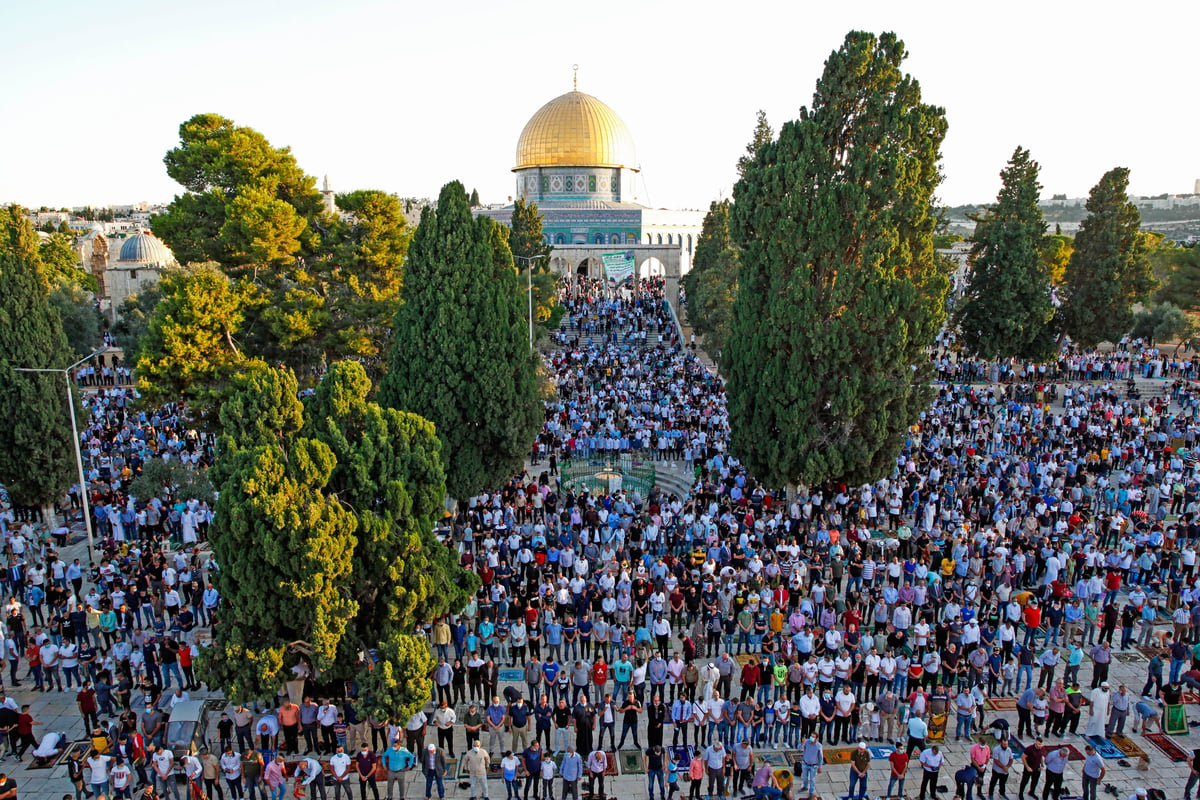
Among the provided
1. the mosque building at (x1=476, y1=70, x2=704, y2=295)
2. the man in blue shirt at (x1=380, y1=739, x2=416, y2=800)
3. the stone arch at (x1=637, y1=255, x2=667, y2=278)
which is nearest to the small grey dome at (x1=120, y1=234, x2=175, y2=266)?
the mosque building at (x1=476, y1=70, x2=704, y2=295)

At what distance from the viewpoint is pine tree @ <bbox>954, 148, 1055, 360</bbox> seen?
28891 mm

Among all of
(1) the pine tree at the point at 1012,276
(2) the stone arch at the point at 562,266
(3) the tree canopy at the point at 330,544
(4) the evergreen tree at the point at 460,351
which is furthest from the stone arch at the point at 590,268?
(3) the tree canopy at the point at 330,544

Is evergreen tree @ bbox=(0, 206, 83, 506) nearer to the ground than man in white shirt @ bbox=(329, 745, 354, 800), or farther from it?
farther from it

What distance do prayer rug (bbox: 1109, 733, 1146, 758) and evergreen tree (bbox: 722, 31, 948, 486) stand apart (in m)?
7.38

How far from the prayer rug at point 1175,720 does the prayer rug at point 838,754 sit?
415 cm

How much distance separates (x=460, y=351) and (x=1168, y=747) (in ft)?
44.6

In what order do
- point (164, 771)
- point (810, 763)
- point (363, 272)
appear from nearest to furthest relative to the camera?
point (164, 771) < point (810, 763) < point (363, 272)

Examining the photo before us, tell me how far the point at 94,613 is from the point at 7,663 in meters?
1.71

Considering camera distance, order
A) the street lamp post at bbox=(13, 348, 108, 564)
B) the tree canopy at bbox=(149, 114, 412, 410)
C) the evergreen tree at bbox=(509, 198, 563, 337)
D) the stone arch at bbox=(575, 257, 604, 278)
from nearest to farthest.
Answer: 1. the street lamp post at bbox=(13, 348, 108, 564)
2. the tree canopy at bbox=(149, 114, 412, 410)
3. the evergreen tree at bbox=(509, 198, 563, 337)
4. the stone arch at bbox=(575, 257, 604, 278)

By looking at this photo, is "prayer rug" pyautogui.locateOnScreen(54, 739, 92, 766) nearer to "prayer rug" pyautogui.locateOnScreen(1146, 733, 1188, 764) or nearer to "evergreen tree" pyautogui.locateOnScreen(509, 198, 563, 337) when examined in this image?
"prayer rug" pyautogui.locateOnScreen(1146, 733, 1188, 764)

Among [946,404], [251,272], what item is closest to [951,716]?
[946,404]

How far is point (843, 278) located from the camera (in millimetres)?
16500

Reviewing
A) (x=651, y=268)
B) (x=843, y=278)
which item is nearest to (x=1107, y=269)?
(x=843, y=278)

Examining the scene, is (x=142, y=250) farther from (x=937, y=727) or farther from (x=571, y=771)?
(x=937, y=727)
